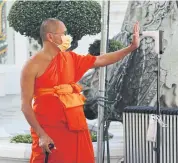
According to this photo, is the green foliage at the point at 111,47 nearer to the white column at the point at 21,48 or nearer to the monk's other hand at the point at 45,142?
the monk's other hand at the point at 45,142

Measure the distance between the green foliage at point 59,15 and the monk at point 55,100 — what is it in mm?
1415

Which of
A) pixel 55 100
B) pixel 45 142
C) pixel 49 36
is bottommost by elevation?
pixel 45 142

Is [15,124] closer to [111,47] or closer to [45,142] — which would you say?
[111,47]

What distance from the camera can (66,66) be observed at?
9.98ft

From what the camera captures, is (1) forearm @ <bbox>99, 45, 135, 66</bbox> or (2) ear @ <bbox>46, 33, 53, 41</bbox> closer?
(2) ear @ <bbox>46, 33, 53, 41</bbox>

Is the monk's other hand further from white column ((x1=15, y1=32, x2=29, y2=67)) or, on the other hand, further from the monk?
white column ((x1=15, y1=32, x2=29, y2=67))

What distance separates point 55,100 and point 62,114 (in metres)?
0.09

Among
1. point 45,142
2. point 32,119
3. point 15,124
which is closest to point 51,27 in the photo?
point 32,119

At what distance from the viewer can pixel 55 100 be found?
3039 millimetres

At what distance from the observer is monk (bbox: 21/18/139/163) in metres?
2.95

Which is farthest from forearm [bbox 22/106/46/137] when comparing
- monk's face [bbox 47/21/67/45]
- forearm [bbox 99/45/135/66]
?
forearm [bbox 99/45/135/66]

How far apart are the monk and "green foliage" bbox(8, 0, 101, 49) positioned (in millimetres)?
1415

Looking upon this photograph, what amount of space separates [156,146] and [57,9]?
1.69 metres

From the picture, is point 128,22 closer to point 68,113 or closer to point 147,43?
point 147,43
